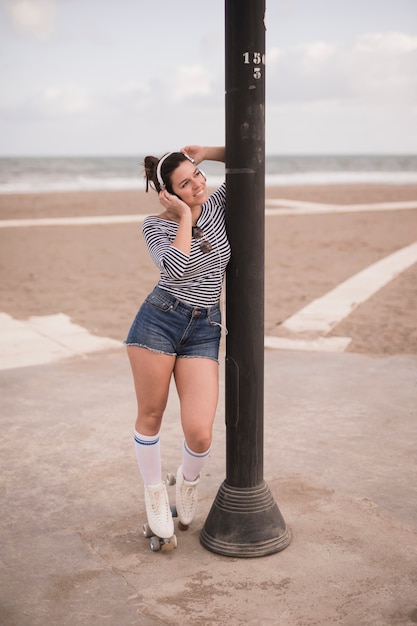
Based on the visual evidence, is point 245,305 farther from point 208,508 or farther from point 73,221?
point 73,221

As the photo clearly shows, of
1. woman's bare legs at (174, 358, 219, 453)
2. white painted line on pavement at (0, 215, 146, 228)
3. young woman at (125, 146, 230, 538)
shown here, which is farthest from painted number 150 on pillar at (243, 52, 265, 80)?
white painted line on pavement at (0, 215, 146, 228)

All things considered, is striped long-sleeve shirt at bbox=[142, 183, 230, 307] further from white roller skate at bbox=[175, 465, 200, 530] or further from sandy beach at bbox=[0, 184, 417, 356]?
sandy beach at bbox=[0, 184, 417, 356]

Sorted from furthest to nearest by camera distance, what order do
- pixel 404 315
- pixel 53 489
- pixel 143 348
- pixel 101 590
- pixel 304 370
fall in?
pixel 404 315 → pixel 304 370 → pixel 53 489 → pixel 143 348 → pixel 101 590

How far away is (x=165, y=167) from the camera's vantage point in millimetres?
3191

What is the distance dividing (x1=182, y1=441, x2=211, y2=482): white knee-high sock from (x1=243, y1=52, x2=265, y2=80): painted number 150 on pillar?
153 cm

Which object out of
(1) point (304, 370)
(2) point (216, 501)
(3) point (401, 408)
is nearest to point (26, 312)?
(1) point (304, 370)

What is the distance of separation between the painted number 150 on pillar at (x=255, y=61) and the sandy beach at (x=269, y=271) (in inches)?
163

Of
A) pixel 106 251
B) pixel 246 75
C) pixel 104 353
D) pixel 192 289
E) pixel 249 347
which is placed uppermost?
pixel 246 75

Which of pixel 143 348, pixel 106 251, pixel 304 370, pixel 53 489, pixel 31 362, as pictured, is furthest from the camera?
pixel 106 251

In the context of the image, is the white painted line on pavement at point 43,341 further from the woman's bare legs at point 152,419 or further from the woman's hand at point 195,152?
the woman's hand at point 195,152

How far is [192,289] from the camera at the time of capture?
3209 mm

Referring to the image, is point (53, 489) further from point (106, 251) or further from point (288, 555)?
point (106, 251)

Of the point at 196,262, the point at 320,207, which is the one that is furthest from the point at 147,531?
the point at 320,207

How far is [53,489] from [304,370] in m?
2.52
